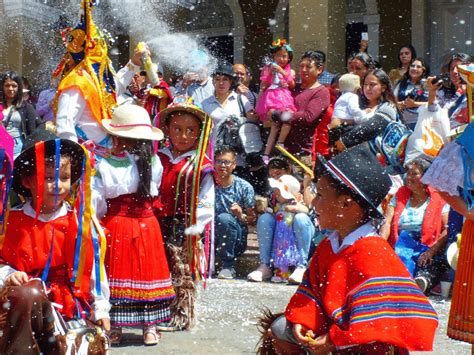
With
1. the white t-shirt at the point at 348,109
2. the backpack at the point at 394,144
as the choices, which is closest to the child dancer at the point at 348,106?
the white t-shirt at the point at 348,109

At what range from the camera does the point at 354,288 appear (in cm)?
321

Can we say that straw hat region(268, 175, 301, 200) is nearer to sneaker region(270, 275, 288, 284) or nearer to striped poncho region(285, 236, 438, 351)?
sneaker region(270, 275, 288, 284)

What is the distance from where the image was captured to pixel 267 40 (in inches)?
662

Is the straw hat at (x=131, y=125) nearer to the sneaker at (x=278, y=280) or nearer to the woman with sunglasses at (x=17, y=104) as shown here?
the sneaker at (x=278, y=280)

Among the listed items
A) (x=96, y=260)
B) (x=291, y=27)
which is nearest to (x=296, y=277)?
(x=96, y=260)

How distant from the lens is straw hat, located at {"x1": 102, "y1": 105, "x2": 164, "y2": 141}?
5.27 metres

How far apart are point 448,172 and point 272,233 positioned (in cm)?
386

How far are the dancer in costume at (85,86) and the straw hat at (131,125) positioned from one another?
0.23 meters

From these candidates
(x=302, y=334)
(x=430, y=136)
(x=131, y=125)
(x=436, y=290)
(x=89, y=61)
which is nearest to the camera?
(x=302, y=334)

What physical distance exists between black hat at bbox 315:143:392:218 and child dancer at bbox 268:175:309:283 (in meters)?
4.22

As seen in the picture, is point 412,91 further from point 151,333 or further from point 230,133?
point 151,333

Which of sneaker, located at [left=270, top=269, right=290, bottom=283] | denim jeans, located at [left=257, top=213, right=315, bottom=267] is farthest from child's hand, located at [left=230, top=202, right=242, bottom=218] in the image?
sneaker, located at [left=270, top=269, right=290, bottom=283]

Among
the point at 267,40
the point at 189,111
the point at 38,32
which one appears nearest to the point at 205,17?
the point at 267,40

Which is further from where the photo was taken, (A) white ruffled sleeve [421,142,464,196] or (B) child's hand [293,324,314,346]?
(A) white ruffled sleeve [421,142,464,196]
